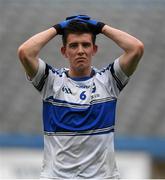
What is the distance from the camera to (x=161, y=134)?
12.2m

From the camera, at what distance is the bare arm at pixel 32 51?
678cm

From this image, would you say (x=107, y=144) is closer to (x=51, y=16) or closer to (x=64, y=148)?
(x=64, y=148)

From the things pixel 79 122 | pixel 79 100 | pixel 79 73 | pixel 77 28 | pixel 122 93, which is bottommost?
pixel 122 93

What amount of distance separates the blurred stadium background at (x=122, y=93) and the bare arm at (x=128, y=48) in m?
3.96

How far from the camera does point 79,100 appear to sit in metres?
6.81

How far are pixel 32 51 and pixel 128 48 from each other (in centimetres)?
66

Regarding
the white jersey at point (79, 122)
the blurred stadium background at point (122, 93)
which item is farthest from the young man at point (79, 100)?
the blurred stadium background at point (122, 93)

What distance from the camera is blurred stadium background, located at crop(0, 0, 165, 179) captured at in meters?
11.1

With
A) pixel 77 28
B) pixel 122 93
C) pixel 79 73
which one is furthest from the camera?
pixel 122 93

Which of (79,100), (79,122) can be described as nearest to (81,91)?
(79,100)

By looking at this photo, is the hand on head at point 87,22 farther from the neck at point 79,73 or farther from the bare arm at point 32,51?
the neck at point 79,73

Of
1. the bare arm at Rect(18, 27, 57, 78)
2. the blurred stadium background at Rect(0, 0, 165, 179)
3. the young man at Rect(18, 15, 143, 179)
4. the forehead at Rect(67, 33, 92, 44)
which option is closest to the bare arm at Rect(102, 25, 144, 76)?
the young man at Rect(18, 15, 143, 179)

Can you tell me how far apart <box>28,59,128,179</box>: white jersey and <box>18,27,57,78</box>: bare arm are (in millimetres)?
56

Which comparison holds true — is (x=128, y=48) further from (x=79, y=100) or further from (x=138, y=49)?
(x=79, y=100)
